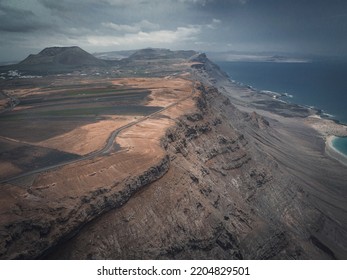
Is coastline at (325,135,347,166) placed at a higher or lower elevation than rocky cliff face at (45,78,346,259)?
lower

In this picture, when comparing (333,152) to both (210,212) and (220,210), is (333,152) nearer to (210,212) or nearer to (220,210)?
(220,210)

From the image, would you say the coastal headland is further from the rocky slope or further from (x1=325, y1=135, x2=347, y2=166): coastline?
(x1=325, y1=135, x2=347, y2=166): coastline

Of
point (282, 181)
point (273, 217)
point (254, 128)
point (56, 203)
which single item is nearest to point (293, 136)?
point (254, 128)

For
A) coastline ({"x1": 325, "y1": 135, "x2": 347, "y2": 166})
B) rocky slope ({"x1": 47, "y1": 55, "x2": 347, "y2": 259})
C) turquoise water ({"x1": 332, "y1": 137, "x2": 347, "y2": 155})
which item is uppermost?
rocky slope ({"x1": 47, "y1": 55, "x2": 347, "y2": 259})

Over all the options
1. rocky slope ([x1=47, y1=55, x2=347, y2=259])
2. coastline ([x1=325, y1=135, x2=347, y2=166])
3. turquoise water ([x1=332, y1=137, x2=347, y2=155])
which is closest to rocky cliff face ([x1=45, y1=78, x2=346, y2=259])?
rocky slope ([x1=47, y1=55, x2=347, y2=259])

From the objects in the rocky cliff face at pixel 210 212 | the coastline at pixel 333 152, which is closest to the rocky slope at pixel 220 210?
the rocky cliff face at pixel 210 212

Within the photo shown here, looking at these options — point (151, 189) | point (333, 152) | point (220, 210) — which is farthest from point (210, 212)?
point (333, 152)
